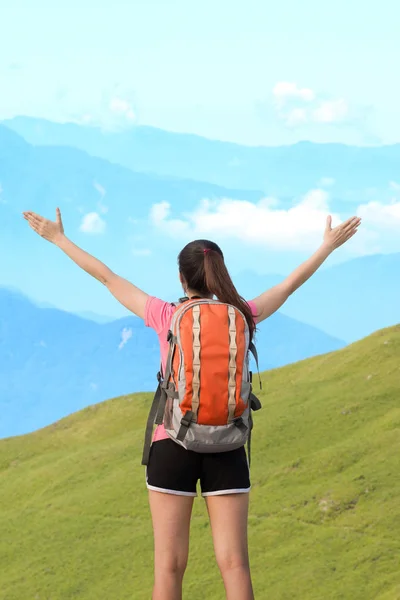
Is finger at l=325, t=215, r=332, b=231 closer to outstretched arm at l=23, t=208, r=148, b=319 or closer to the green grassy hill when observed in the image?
outstretched arm at l=23, t=208, r=148, b=319

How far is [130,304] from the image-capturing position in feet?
23.0

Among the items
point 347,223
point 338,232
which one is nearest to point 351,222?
point 347,223

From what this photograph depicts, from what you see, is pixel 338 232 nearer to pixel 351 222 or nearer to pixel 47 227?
pixel 351 222

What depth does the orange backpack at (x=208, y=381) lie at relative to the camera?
20.7 feet

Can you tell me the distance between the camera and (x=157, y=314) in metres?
6.76

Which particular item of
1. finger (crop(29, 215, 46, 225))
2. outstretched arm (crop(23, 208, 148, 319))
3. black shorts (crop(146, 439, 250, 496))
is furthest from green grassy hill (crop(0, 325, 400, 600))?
finger (crop(29, 215, 46, 225))

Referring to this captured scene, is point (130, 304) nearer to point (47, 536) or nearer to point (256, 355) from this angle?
point (256, 355)

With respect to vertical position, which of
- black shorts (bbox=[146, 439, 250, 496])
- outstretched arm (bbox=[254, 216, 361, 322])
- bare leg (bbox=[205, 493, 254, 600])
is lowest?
bare leg (bbox=[205, 493, 254, 600])

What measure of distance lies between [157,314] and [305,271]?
54.6 inches

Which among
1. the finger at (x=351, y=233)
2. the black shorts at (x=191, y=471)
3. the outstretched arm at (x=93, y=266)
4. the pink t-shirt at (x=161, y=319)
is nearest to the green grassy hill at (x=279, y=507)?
the finger at (x=351, y=233)

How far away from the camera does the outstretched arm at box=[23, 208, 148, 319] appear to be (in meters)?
6.95

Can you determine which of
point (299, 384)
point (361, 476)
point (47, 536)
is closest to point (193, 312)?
point (361, 476)

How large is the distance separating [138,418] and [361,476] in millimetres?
13857

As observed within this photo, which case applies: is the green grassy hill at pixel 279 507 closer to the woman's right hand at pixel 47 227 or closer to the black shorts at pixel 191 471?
the black shorts at pixel 191 471
